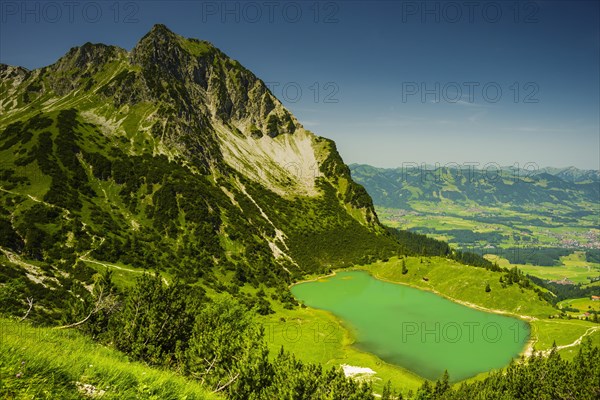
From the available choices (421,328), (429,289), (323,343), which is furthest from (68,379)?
(429,289)

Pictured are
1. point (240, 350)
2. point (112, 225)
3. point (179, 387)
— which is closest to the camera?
point (179, 387)

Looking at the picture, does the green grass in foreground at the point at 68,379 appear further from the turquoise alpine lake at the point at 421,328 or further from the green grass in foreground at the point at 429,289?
the turquoise alpine lake at the point at 421,328

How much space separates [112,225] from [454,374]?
4993 inches

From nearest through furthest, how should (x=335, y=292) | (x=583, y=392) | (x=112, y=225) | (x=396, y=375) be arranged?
(x=583, y=392) → (x=396, y=375) → (x=112, y=225) → (x=335, y=292)

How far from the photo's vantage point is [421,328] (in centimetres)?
12281

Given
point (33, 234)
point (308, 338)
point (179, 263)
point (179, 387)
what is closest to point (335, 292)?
point (308, 338)

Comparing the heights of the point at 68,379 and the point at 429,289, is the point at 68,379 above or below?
above

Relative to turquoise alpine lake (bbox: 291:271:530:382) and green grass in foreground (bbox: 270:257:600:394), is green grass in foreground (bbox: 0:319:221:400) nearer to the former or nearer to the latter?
green grass in foreground (bbox: 270:257:600:394)

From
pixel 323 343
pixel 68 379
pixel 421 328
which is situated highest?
pixel 68 379

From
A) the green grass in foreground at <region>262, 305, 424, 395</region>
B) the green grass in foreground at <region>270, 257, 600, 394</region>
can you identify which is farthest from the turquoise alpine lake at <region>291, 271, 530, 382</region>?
the green grass in foreground at <region>270, 257, 600, 394</region>

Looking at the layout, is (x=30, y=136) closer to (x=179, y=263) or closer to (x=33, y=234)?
(x=33, y=234)

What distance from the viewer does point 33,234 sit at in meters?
105

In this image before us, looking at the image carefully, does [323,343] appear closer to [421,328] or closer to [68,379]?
[421,328]

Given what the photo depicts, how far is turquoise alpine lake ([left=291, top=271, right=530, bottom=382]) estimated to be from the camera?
9788 cm
